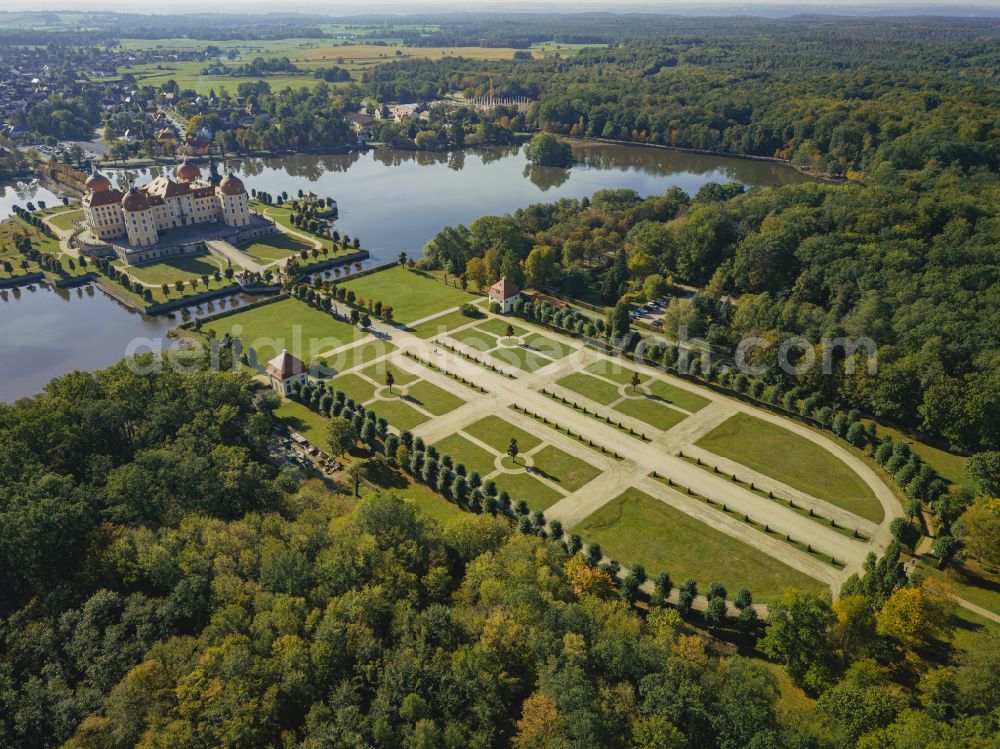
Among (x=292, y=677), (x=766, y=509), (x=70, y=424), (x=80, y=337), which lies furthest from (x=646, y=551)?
(x=80, y=337)

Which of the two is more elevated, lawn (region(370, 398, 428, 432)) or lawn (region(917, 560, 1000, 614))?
lawn (region(917, 560, 1000, 614))

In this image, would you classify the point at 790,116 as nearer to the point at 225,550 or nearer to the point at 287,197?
the point at 287,197

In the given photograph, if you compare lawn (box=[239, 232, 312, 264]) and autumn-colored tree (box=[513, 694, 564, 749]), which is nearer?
autumn-colored tree (box=[513, 694, 564, 749])

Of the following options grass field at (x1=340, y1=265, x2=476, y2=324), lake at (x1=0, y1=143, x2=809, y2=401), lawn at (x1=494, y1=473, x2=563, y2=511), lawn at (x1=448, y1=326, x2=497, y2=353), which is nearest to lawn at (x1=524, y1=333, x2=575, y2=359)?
lawn at (x1=448, y1=326, x2=497, y2=353)

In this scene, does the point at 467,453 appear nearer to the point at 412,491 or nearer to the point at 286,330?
the point at 412,491

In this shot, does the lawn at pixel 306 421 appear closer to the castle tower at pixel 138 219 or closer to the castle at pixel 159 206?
the castle tower at pixel 138 219

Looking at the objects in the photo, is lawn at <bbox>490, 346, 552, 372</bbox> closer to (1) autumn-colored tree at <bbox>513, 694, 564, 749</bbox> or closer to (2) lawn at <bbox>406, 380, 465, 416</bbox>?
(2) lawn at <bbox>406, 380, 465, 416</bbox>

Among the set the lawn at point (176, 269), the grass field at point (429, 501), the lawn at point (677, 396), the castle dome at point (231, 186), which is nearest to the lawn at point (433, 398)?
the grass field at point (429, 501)

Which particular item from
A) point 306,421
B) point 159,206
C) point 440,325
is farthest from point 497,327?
point 159,206
